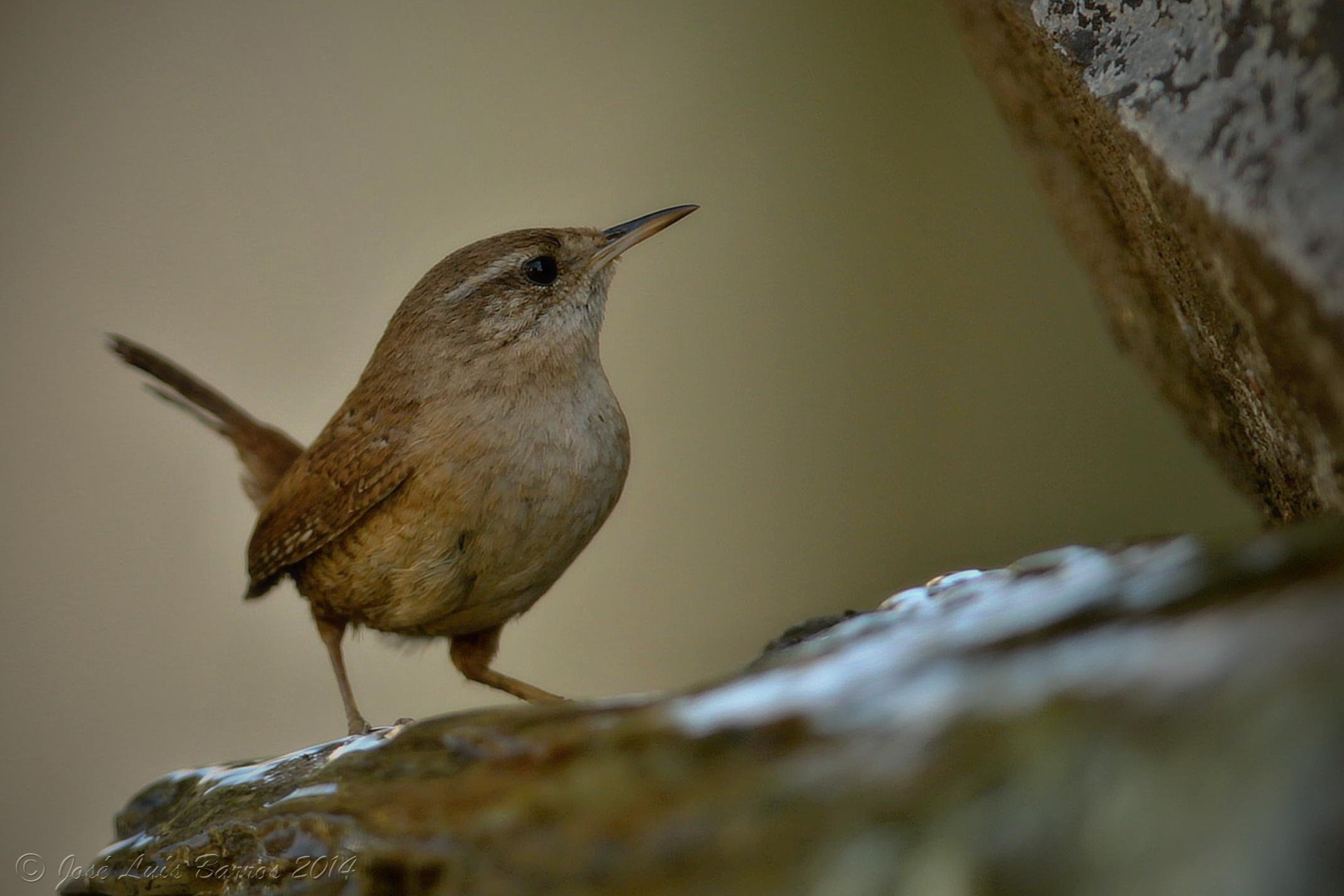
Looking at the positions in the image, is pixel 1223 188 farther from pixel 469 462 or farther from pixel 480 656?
pixel 480 656

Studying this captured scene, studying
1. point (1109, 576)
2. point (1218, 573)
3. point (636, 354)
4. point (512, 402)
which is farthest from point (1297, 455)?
point (636, 354)

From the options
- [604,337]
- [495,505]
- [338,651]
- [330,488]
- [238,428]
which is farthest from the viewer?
[604,337]

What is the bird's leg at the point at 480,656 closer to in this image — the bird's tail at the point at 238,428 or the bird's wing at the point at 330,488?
the bird's wing at the point at 330,488

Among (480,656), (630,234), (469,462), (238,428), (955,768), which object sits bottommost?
(955,768)

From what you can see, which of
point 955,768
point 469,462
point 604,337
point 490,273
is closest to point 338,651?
point 469,462

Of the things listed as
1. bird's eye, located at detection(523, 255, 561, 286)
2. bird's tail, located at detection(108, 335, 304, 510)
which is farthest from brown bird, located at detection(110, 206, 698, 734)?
bird's tail, located at detection(108, 335, 304, 510)

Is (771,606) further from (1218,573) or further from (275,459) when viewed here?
(1218,573)

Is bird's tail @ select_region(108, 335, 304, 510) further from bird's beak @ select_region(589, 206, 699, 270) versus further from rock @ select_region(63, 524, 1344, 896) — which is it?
rock @ select_region(63, 524, 1344, 896)
